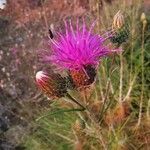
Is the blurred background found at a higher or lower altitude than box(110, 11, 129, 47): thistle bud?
lower

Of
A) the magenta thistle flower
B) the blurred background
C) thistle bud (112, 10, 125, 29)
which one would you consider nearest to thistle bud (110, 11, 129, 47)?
thistle bud (112, 10, 125, 29)

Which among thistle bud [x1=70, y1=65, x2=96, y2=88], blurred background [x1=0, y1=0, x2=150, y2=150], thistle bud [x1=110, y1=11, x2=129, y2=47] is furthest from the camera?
blurred background [x1=0, y1=0, x2=150, y2=150]

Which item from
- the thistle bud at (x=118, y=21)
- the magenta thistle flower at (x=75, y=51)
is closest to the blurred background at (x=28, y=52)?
the thistle bud at (x=118, y=21)

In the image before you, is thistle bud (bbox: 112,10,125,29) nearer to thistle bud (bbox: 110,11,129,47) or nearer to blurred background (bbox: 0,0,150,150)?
thistle bud (bbox: 110,11,129,47)

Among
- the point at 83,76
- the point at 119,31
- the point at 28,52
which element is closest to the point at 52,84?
the point at 83,76

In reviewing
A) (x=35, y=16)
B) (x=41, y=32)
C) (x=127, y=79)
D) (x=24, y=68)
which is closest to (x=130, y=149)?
(x=127, y=79)

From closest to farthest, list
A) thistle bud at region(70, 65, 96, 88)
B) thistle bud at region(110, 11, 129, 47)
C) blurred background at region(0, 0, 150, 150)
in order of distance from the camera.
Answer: thistle bud at region(70, 65, 96, 88), thistle bud at region(110, 11, 129, 47), blurred background at region(0, 0, 150, 150)

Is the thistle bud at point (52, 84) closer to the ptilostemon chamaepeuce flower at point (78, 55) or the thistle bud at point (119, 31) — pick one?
the ptilostemon chamaepeuce flower at point (78, 55)
